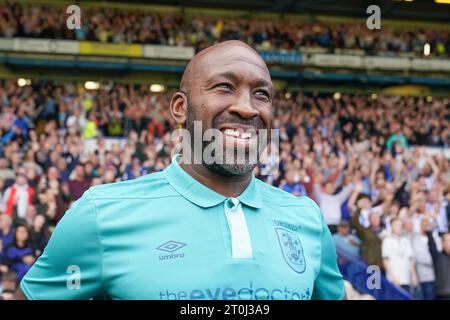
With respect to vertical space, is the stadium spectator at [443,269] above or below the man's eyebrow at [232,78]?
below

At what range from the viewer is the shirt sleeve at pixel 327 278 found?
2391 mm

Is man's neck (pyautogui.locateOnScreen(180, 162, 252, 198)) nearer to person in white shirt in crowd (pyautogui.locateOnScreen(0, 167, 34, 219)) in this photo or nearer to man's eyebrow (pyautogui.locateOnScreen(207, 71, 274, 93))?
man's eyebrow (pyautogui.locateOnScreen(207, 71, 274, 93))

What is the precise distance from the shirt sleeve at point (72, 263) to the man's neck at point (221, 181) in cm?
38

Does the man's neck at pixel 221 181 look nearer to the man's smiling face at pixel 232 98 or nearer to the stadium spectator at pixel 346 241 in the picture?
the man's smiling face at pixel 232 98

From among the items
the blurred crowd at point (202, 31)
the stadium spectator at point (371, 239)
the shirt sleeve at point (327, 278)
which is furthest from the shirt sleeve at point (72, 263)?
the blurred crowd at point (202, 31)

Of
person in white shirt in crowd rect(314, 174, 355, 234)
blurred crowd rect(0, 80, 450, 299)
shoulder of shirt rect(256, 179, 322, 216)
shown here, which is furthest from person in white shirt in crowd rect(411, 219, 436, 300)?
shoulder of shirt rect(256, 179, 322, 216)

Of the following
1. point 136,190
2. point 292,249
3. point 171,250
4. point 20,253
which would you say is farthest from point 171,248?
point 20,253

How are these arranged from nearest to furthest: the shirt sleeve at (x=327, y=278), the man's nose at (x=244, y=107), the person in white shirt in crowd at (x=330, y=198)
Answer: the man's nose at (x=244, y=107) → the shirt sleeve at (x=327, y=278) → the person in white shirt in crowd at (x=330, y=198)

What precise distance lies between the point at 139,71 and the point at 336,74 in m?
6.48

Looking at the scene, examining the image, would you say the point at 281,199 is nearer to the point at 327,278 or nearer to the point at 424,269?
the point at 327,278

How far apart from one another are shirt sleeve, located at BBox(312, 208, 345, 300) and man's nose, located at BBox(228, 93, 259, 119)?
53 centimetres
